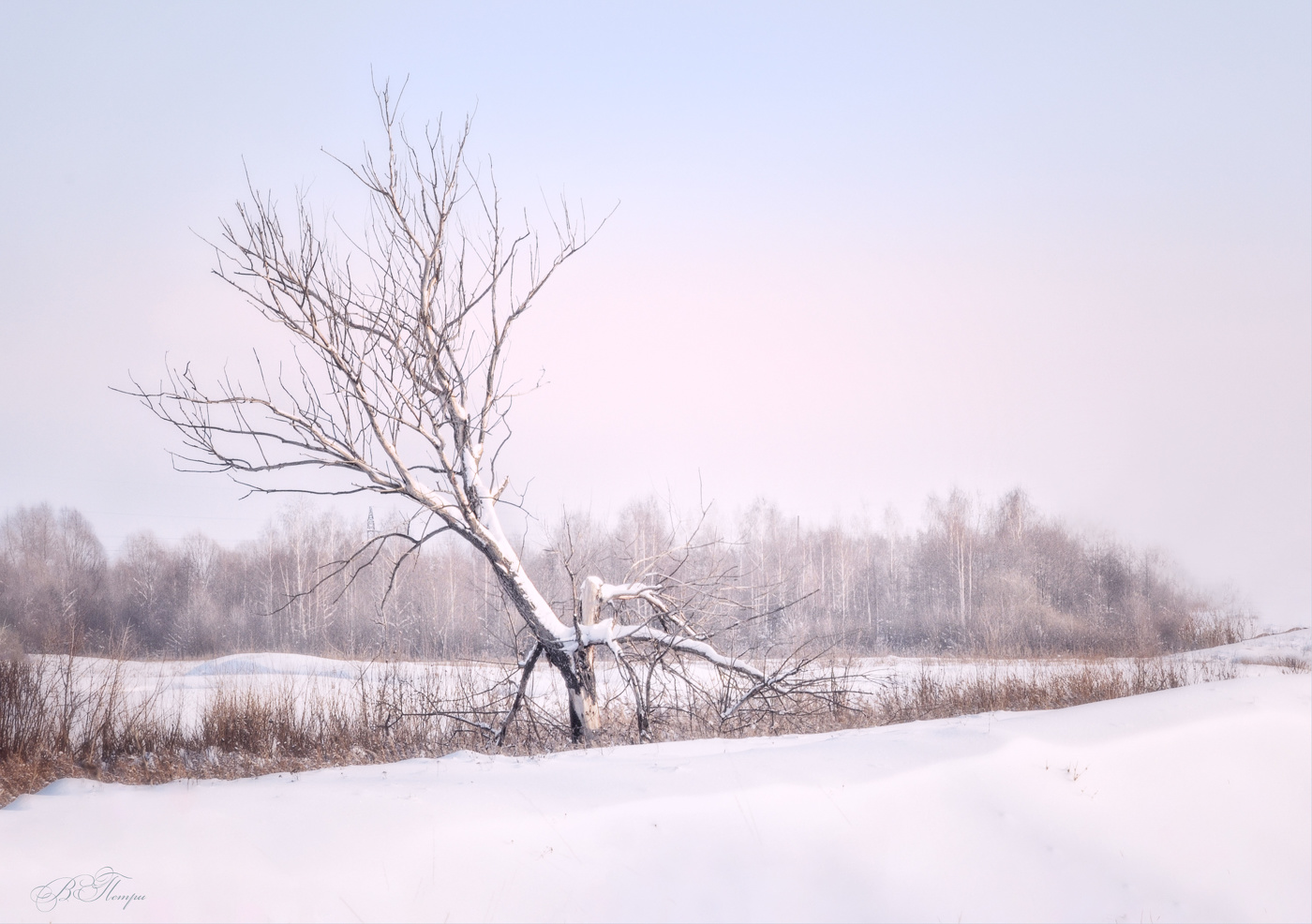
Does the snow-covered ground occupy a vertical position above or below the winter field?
below

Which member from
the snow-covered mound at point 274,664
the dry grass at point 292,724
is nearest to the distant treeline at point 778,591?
the snow-covered mound at point 274,664

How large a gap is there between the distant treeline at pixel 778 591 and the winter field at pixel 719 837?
2117 centimetres

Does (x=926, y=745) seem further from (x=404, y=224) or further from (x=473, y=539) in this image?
(x=404, y=224)

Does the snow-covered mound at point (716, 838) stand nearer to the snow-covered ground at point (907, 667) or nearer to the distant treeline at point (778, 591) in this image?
the snow-covered ground at point (907, 667)

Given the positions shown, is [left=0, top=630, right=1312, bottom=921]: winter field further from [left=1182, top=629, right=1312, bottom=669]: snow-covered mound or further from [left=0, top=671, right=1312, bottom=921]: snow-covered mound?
[left=1182, top=629, right=1312, bottom=669]: snow-covered mound

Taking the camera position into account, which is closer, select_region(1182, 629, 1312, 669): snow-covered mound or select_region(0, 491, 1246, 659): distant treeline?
select_region(1182, 629, 1312, 669): snow-covered mound

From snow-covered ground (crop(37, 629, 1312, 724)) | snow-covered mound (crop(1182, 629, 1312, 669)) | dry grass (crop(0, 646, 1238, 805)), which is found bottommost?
snow-covered mound (crop(1182, 629, 1312, 669))

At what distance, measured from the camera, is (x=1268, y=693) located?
8.23 metres

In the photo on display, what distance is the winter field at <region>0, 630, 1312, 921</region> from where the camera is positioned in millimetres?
3850

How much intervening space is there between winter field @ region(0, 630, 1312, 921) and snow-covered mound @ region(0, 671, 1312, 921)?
1 centimetres

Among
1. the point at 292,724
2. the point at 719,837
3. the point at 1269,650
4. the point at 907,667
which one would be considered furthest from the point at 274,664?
the point at 1269,650

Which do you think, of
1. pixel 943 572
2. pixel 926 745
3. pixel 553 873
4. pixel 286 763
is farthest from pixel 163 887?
pixel 943 572

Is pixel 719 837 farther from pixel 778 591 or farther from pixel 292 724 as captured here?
pixel 778 591

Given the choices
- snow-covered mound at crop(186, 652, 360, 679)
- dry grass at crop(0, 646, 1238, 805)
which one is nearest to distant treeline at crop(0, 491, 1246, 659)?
snow-covered mound at crop(186, 652, 360, 679)
